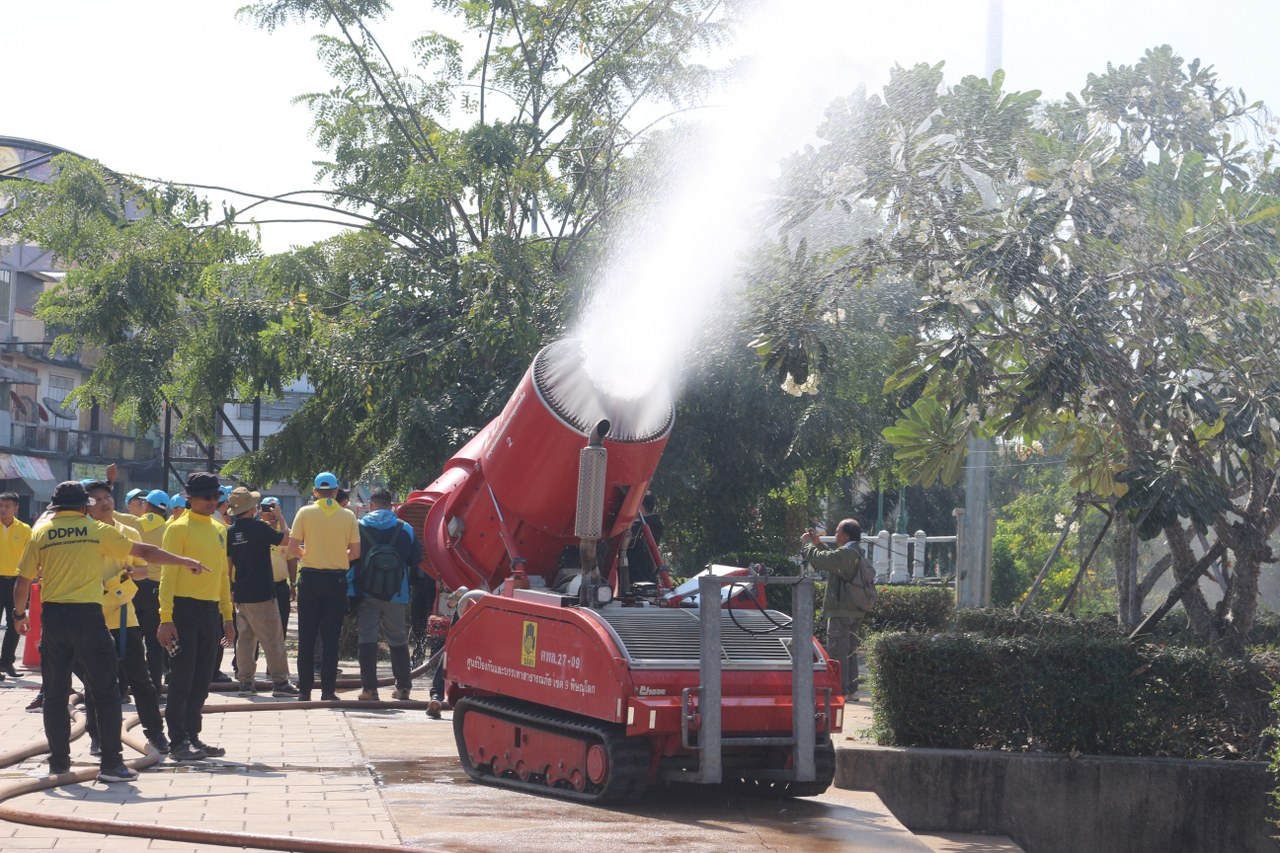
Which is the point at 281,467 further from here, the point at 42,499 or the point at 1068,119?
the point at 42,499

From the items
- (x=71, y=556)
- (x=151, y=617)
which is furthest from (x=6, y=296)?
(x=71, y=556)

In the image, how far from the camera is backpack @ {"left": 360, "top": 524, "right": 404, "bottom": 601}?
1236 centimetres

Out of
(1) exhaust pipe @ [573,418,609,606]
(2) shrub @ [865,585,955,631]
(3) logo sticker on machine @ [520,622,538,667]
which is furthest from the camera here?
A: (2) shrub @ [865,585,955,631]

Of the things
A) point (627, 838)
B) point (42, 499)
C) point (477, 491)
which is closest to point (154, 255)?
point (477, 491)

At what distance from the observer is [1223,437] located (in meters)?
9.05

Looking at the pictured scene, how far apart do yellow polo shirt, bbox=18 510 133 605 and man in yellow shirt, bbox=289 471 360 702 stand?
373cm

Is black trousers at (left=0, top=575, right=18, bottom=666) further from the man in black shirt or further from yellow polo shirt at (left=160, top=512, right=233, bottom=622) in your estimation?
yellow polo shirt at (left=160, top=512, right=233, bottom=622)

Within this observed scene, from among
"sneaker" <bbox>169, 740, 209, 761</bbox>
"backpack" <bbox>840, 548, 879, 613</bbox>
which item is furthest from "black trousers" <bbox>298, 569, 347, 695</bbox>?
"backpack" <bbox>840, 548, 879, 613</bbox>

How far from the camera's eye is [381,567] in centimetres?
1237

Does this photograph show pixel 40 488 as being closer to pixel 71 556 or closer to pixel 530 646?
pixel 71 556

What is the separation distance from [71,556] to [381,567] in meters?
4.27

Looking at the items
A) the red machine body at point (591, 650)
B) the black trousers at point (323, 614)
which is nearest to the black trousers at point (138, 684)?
the red machine body at point (591, 650)

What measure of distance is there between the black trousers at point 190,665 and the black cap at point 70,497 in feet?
3.31

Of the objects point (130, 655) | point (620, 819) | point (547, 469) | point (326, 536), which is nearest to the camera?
point (620, 819)
